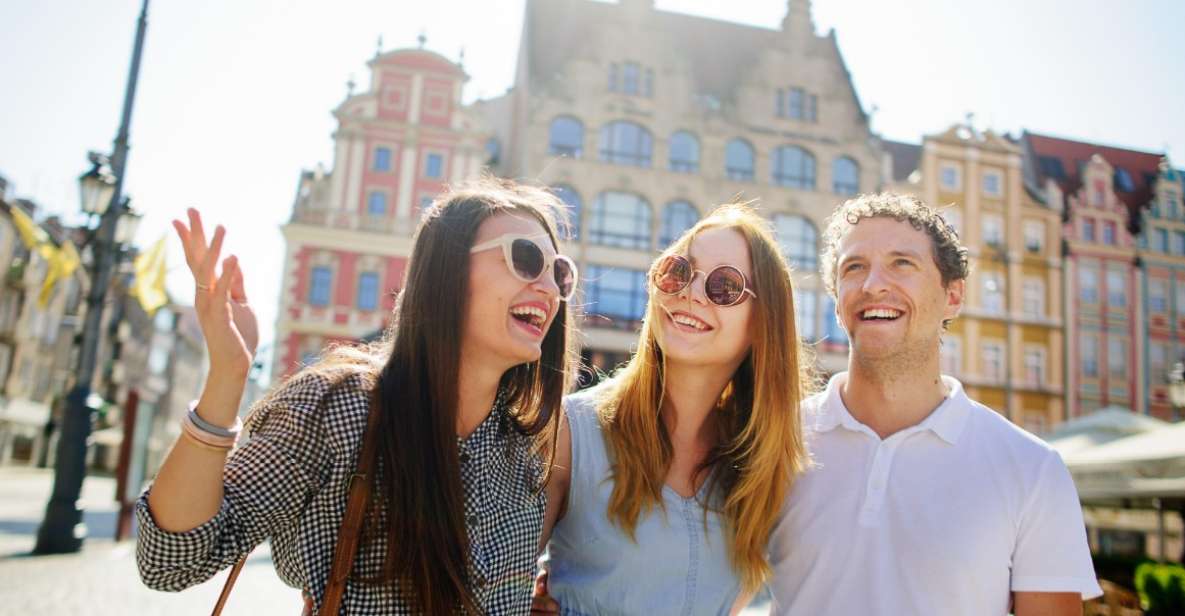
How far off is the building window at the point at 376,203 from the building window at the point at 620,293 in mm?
7305

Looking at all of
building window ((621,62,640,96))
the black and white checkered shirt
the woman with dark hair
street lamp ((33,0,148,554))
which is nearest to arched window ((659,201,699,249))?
building window ((621,62,640,96))

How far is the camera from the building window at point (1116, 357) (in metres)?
32.0

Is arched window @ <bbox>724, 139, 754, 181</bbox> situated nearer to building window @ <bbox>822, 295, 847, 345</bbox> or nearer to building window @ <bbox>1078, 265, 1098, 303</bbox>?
building window @ <bbox>822, 295, 847, 345</bbox>

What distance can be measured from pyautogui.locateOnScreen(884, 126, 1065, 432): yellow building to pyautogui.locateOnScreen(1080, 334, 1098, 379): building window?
4.12ft

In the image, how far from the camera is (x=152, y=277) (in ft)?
38.3

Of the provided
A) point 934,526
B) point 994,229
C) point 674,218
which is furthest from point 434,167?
point 934,526

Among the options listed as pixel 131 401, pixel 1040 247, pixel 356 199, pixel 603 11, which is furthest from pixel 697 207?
pixel 131 401

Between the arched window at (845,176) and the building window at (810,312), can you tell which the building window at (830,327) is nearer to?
the building window at (810,312)

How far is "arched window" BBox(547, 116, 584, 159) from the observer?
28109 mm

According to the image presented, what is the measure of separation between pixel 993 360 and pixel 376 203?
23326 millimetres

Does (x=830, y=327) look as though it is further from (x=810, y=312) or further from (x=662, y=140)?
(x=662, y=140)

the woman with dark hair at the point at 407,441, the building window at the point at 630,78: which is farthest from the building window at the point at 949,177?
the woman with dark hair at the point at 407,441

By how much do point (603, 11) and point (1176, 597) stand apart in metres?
28.8

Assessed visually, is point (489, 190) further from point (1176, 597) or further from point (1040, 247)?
point (1040, 247)
